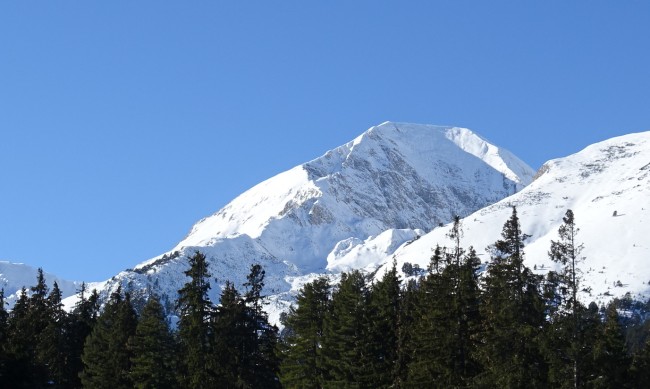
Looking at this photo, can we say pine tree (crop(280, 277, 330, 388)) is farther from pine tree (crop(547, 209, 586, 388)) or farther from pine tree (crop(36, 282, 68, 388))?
pine tree (crop(547, 209, 586, 388))

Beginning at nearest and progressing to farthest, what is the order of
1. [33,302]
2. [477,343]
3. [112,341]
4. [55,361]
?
1. [477,343]
2. [112,341]
3. [55,361]
4. [33,302]

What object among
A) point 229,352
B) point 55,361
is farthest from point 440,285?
point 55,361

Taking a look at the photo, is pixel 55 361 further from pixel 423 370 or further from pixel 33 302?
pixel 423 370

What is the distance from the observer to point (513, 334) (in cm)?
7256

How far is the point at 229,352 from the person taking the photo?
303 feet

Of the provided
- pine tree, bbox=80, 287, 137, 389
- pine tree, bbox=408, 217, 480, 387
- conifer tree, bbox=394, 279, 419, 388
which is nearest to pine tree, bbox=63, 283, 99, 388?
pine tree, bbox=80, 287, 137, 389

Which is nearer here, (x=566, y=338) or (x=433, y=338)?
(x=566, y=338)

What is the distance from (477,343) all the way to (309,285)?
71.8 ft

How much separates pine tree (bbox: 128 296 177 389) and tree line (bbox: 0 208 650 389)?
5.6 inches

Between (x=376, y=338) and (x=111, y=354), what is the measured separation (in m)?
28.6

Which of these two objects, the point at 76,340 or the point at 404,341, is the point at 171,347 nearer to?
the point at 76,340

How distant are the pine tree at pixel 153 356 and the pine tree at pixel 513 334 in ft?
109

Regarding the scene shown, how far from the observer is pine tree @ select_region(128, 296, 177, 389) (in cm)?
9462

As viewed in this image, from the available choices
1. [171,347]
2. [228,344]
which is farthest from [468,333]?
[171,347]
